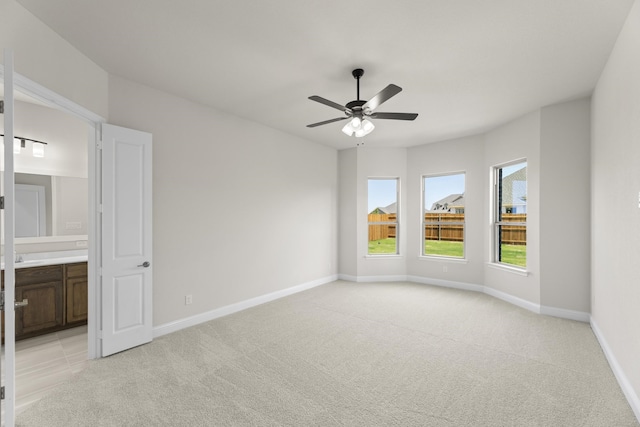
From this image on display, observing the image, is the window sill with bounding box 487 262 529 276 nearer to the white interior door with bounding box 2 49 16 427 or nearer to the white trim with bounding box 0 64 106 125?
the white interior door with bounding box 2 49 16 427

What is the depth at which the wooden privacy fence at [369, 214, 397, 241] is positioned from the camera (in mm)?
6488

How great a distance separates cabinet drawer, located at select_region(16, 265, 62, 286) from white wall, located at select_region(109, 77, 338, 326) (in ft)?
4.16

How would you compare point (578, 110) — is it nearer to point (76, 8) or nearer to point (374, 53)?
point (374, 53)

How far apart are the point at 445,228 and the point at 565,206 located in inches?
86.2

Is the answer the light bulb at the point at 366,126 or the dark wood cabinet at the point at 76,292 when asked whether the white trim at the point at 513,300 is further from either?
the dark wood cabinet at the point at 76,292

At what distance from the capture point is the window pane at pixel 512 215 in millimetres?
4719

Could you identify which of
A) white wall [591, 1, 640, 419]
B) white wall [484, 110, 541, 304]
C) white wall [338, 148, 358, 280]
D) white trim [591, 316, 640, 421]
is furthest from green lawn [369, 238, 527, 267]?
white trim [591, 316, 640, 421]

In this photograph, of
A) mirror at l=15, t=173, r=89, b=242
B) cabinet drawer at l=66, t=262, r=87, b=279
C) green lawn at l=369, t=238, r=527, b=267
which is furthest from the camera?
green lawn at l=369, t=238, r=527, b=267

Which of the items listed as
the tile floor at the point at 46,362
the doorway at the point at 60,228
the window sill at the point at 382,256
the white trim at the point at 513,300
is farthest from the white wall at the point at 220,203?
the white trim at the point at 513,300

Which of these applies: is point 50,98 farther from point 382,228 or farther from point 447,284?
point 447,284

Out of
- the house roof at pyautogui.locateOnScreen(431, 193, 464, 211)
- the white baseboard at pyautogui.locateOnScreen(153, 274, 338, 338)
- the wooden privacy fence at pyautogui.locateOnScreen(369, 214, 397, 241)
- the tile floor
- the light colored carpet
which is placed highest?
the house roof at pyautogui.locateOnScreen(431, 193, 464, 211)

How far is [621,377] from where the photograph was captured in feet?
8.07

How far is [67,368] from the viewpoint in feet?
9.18

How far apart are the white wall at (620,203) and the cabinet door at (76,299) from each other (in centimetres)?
554
